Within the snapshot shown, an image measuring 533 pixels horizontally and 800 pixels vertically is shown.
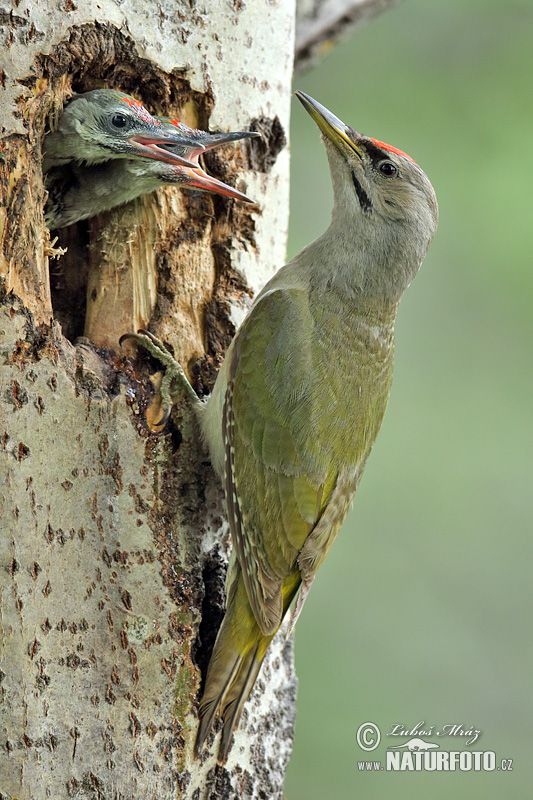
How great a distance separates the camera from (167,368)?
2.41m

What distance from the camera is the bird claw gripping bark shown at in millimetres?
2387

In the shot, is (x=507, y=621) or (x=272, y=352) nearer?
(x=272, y=352)

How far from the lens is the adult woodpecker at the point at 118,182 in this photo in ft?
7.92

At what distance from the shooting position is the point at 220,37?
2.45 metres

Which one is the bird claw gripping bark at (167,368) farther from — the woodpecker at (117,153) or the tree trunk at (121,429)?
the woodpecker at (117,153)

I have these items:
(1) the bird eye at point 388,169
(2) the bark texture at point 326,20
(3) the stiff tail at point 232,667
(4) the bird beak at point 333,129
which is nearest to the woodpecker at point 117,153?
(4) the bird beak at point 333,129

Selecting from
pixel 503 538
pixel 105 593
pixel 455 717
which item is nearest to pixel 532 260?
pixel 503 538

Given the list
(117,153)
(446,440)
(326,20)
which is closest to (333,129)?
(117,153)

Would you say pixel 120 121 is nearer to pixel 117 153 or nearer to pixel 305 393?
pixel 117 153

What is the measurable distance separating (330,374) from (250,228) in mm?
494

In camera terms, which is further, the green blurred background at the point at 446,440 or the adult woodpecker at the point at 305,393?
the green blurred background at the point at 446,440

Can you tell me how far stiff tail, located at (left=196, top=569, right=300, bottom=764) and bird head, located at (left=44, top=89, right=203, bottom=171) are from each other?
120 centimetres

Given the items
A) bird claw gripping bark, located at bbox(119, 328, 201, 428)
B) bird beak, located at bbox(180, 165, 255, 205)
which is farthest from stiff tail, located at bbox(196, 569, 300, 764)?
bird beak, located at bbox(180, 165, 255, 205)

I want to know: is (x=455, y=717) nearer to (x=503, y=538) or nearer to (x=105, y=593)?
(x=503, y=538)
